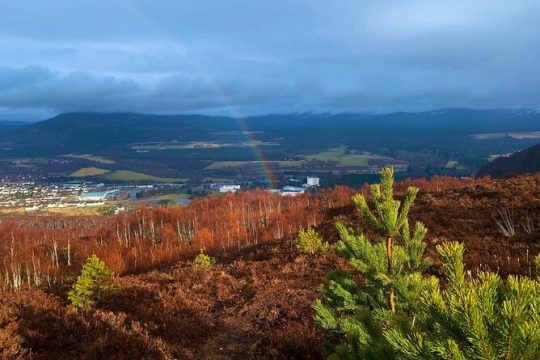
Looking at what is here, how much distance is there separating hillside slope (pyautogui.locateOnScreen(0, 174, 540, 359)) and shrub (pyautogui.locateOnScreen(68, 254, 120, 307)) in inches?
14.2

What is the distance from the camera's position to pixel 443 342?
6.64ft

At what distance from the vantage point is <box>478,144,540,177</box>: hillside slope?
355 ft

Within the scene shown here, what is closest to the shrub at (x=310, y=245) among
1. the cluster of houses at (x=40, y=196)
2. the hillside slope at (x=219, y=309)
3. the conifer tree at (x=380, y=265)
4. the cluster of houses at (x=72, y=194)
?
the hillside slope at (x=219, y=309)

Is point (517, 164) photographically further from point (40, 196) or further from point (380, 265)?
point (40, 196)

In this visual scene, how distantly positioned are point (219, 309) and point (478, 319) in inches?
542

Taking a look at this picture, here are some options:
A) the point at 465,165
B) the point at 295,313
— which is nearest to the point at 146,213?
the point at 295,313

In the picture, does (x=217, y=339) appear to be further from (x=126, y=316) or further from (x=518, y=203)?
(x=518, y=203)

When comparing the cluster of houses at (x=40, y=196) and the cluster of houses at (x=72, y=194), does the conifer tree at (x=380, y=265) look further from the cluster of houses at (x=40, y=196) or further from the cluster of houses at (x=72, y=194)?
the cluster of houses at (x=40, y=196)

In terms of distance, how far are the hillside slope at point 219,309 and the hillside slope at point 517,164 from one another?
97.9 meters

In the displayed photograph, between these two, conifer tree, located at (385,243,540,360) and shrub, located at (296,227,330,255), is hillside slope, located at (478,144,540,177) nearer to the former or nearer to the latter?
shrub, located at (296,227,330,255)

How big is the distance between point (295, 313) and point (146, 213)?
70323mm

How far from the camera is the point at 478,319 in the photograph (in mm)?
1854

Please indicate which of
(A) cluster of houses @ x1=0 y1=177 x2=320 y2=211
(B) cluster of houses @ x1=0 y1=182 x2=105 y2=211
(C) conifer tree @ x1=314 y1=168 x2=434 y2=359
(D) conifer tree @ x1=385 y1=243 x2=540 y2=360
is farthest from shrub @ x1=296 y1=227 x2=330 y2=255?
(B) cluster of houses @ x1=0 y1=182 x2=105 y2=211

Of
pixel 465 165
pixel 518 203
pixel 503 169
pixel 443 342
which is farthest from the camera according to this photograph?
pixel 465 165
